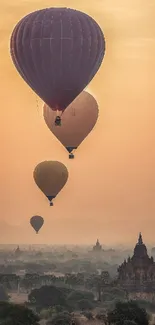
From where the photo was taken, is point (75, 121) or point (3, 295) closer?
point (75, 121)

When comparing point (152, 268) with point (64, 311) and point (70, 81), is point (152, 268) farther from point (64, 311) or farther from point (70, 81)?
point (70, 81)

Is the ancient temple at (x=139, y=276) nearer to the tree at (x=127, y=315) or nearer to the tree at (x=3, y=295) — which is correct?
the tree at (x=3, y=295)

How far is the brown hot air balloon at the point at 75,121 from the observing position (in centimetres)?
3850

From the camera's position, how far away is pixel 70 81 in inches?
1321

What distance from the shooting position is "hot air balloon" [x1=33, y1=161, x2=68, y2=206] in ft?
150

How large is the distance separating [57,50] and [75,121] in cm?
588

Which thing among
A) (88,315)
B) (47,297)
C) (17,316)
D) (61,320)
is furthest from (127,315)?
(47,297)

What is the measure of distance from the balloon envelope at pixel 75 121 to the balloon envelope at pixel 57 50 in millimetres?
4491

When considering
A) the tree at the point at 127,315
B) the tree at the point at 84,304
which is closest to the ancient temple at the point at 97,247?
the tree at the point at 84,304

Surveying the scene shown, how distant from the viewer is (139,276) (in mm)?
82000

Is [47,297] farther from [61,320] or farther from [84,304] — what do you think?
[61,320]

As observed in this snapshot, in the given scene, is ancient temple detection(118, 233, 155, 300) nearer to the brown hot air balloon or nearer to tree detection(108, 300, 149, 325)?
tree detection(108, 300, 149, 325)

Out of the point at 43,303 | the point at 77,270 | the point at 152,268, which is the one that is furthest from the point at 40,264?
the point at 43,303

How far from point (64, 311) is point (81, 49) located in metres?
35.9
